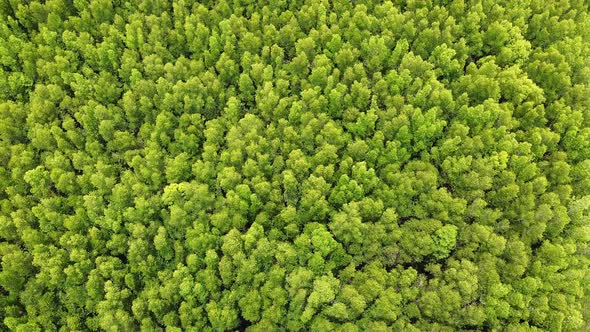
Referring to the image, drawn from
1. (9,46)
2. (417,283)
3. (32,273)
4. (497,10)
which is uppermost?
(497,10)

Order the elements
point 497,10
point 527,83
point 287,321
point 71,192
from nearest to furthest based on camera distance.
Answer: point 287,321
point 71,192
point 527,83
point 497,10

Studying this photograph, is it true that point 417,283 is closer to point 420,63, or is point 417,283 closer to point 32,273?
point 420,63

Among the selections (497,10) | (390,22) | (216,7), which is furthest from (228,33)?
(497,10)

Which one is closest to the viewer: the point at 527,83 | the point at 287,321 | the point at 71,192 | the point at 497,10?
the point at 287,321

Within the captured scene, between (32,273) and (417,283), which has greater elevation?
(417,283)

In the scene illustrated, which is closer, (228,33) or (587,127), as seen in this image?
(587,127)

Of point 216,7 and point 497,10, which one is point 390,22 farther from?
point 216,7

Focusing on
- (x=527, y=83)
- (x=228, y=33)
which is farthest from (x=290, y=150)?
(x=527, y=83)
